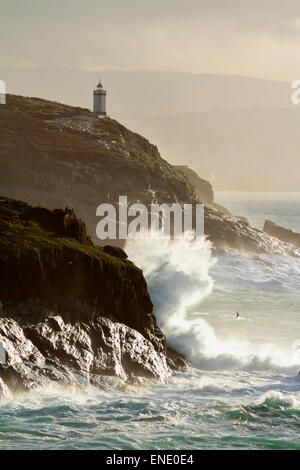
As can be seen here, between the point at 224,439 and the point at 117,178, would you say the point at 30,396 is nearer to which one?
the point at 224,439

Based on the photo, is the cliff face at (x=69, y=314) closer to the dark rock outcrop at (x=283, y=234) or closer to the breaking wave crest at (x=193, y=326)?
the breaking wave crest at (x=193, y=326)

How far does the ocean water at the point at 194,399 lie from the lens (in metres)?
31.4

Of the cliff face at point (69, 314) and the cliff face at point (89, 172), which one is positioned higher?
the cliff face at point (89, 172)

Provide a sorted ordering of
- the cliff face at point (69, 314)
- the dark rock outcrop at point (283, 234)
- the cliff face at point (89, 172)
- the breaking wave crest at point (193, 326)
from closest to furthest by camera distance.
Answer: the cliff face at point (69, 314) → the breaking wave crest at point (193, 326) → the cliff face at point (89, 172) → the dark rock outcrop at point (283, 234)

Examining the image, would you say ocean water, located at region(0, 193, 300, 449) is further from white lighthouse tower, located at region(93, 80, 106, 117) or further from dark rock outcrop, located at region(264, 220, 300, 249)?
white lighthouse tower, located at region(93, 80, 106, 117)

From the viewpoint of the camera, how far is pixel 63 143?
331 ft

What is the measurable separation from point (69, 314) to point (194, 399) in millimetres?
6476

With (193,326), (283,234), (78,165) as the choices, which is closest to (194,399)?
(193,326)

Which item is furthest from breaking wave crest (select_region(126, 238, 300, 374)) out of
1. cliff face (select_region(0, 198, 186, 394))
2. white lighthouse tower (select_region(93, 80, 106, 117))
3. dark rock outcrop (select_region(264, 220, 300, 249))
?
white lighthouse tower (select_region(93, 80, 106, 117))

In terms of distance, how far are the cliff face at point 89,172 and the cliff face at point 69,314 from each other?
4214 centimetres

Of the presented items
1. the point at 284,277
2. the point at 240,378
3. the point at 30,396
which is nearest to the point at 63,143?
the point at 284,277

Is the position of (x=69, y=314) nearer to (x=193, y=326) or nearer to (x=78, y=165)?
(x=193, y=326)

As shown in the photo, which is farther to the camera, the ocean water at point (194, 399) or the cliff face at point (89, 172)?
the cliff face at point (89, 172)

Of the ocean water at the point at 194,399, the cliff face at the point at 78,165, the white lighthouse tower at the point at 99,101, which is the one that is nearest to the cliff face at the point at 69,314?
the ocean water at the point at 194,399
